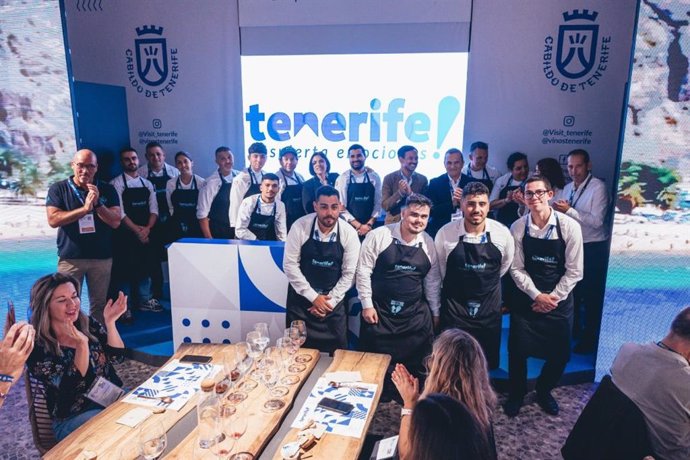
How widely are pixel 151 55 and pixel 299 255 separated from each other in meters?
4.49

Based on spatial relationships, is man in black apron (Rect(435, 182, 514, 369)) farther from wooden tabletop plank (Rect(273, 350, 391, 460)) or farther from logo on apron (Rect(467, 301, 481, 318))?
wooden tabletop plank (Rect(273, 350, 391, 460))

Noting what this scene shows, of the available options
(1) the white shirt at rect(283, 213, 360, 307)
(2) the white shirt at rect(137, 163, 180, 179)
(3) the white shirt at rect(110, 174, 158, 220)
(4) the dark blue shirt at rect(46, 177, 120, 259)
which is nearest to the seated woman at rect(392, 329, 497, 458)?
(1) the white shirt at rect(283, 213, 360, 307)

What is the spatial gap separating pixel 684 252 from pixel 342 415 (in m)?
3.11

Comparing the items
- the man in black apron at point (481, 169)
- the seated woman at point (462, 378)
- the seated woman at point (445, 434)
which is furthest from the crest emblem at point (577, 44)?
the seated woman at point (445, 434)

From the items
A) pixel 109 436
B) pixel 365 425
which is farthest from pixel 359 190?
pixel 109 436

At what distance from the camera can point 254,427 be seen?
219 cm

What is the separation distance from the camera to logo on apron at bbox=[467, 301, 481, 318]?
11.3 ft

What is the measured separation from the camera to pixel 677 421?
2139 mm

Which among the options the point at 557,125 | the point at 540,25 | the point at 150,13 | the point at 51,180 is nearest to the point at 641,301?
the point at 557,125

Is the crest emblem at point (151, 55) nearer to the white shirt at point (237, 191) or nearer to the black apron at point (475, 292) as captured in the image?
the white shirt at point (237, 191)

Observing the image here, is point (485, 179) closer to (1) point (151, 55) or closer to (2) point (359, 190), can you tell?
(2) point (359, 190)

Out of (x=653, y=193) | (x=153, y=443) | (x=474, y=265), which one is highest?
(x=653, y=193)

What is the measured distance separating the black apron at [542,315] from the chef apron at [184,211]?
3.54m

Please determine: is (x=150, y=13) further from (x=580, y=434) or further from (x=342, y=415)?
(x=580, y=434)
